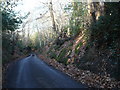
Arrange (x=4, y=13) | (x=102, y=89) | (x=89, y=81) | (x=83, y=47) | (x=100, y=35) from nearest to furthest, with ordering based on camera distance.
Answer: (x=102, y=89)
(x=89, y=81)
(x=100, y=35)
(x=83, y=47)
(x=4, y=13)

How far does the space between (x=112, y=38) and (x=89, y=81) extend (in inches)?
168

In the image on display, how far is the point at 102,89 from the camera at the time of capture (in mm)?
9828

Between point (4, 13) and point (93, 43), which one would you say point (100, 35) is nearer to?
point (93, 43)

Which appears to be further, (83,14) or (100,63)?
(83,14)

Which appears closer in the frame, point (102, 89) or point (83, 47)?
point (102, 89)

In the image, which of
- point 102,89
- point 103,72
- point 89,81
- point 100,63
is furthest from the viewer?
point 100,63

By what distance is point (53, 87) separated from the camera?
34.8 ft

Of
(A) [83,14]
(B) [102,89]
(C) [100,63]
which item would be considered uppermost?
(A) [83,14]

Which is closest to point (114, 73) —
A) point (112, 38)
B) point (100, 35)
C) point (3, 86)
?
point (112, 38)

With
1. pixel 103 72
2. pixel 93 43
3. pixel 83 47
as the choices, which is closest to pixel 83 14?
pixel 83 47

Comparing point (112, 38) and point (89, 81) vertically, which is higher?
point (112, 38)

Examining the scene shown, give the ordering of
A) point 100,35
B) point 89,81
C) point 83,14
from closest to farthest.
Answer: point 89,81
point 100,35
point 83,14

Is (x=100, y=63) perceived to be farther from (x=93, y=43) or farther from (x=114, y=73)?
(x=93, y=43)

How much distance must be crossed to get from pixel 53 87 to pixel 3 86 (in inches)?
132
